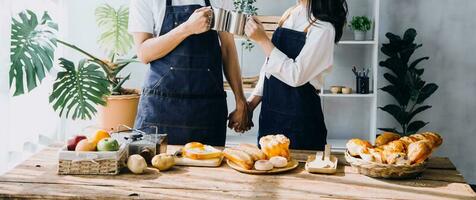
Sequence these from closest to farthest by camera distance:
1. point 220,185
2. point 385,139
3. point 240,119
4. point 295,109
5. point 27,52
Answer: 1. point 220,185
2. point 385,139
3. point 295,109
4. point 240,119
5. point 27,52

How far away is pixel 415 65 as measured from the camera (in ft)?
15.9

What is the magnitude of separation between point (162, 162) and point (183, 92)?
2.13ft

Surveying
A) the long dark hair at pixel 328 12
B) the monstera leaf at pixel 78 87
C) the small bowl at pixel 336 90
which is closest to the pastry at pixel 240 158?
the long dark hair at pixel 328 12

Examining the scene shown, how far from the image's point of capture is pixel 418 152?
6.56ft

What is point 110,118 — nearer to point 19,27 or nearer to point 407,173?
point 19,27

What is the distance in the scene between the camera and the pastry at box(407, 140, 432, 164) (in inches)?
78.5

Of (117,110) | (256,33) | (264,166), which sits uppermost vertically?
(256,33)

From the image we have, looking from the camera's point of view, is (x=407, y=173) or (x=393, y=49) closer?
(x=407, y=173)

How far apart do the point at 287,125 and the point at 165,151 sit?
643 millimetres

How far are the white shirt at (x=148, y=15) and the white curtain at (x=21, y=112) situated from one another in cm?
78

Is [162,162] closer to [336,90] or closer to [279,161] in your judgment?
[279,161]

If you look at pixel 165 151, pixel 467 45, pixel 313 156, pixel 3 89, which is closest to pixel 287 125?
pixel 313 156

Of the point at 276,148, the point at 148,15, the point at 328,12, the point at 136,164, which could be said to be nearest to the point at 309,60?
the point at 328,12

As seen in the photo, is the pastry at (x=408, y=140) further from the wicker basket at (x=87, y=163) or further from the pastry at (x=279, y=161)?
the wicker basket at (x=87, y=163)
